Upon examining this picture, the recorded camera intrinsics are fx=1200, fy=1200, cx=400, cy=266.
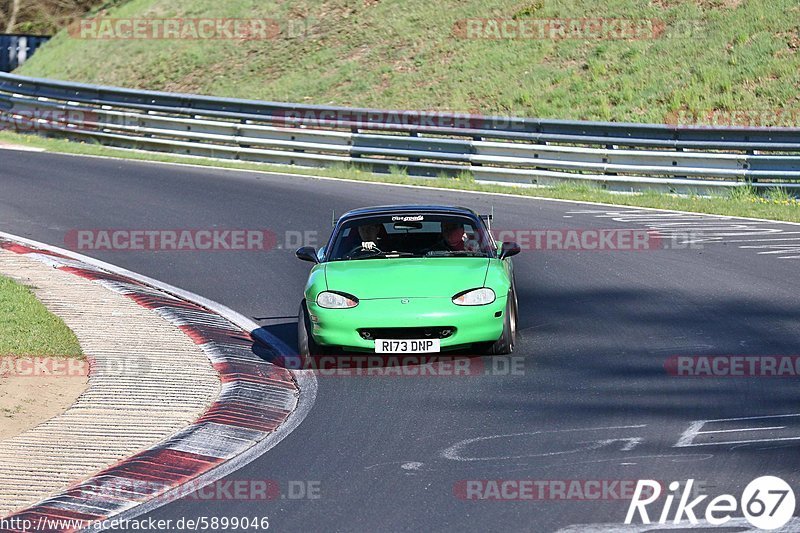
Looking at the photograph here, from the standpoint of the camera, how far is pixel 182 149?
84.0 feet

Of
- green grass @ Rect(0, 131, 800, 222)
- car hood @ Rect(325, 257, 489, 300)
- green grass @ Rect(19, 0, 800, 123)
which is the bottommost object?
green grass @ Rect(0, 131, 800, 222)

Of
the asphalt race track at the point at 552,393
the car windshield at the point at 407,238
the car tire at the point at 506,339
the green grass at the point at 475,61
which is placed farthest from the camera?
the green grass at the point at 475,61

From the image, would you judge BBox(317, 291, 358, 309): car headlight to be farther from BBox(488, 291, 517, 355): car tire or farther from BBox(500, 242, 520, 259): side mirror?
BBox(500, 242, 520, 259): side mirror

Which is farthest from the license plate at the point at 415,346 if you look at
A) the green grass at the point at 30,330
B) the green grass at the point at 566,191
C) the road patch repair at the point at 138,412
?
the green grass at the point at 566,191

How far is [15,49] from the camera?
4353 cm

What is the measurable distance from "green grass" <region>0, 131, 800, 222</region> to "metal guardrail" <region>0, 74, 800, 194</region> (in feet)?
0.89

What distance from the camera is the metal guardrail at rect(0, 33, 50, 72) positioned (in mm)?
43312

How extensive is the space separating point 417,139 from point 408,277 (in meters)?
13.1

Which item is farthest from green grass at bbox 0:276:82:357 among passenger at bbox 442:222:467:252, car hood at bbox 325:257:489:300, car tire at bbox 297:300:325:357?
passenger at bbox 442:222:467:252

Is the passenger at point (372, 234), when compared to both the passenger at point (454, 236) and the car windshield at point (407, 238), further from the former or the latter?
the passenger at point (454, 236)

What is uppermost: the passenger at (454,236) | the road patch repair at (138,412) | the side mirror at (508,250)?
the passenger at (454,236)

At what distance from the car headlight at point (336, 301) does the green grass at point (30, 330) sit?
2072 millimetres

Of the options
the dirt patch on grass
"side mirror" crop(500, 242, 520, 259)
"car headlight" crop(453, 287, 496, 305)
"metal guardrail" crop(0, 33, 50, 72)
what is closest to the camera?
the dirt patch on grass

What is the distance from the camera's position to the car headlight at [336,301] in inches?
388
